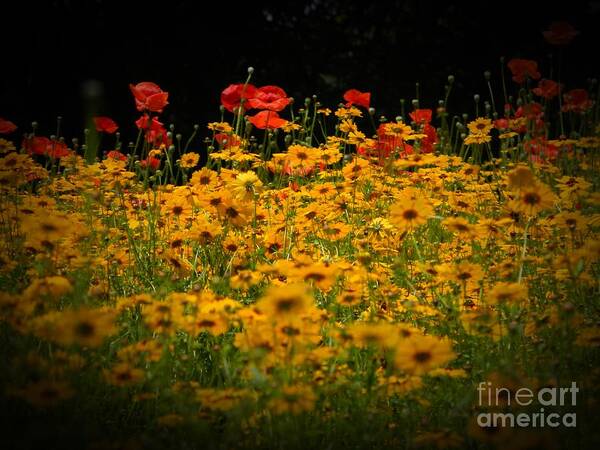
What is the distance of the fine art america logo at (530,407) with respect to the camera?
4.53 feet

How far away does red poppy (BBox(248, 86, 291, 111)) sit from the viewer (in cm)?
283

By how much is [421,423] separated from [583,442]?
36cm

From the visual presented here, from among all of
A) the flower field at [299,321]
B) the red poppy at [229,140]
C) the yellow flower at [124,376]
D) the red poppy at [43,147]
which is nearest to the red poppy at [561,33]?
the flower field at [299,321]

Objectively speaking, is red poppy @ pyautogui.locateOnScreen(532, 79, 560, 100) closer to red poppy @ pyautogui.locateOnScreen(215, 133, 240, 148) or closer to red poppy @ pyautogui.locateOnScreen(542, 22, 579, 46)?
red poppy @ pyautogui.locateOnScreen(542, 22, 579, 46)

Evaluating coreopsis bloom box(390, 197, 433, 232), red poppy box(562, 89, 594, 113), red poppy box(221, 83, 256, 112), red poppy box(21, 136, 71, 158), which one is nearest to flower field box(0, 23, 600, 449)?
coreopsis bloom box(390, 197, 433, 232)

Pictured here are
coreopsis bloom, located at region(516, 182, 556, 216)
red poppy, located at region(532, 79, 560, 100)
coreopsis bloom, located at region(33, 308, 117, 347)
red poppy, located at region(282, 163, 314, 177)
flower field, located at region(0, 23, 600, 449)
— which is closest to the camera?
coreopsis bloom, located at region(33, 308, 117, 347)

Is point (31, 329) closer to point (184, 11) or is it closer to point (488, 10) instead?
point (184, 11)

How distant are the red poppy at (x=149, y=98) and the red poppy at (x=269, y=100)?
397 millimetres

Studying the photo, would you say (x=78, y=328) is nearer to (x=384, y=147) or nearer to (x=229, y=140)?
(x=229, y=140)

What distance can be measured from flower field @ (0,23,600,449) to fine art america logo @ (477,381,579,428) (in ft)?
0.03

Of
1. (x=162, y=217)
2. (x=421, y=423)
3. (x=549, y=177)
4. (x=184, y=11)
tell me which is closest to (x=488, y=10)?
(x=184, y=11)

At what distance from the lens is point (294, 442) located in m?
1.29

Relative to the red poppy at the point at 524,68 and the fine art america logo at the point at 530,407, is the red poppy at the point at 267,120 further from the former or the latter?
the fine art america logo at the point at 530,407

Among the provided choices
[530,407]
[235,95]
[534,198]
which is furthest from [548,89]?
[530,407]
